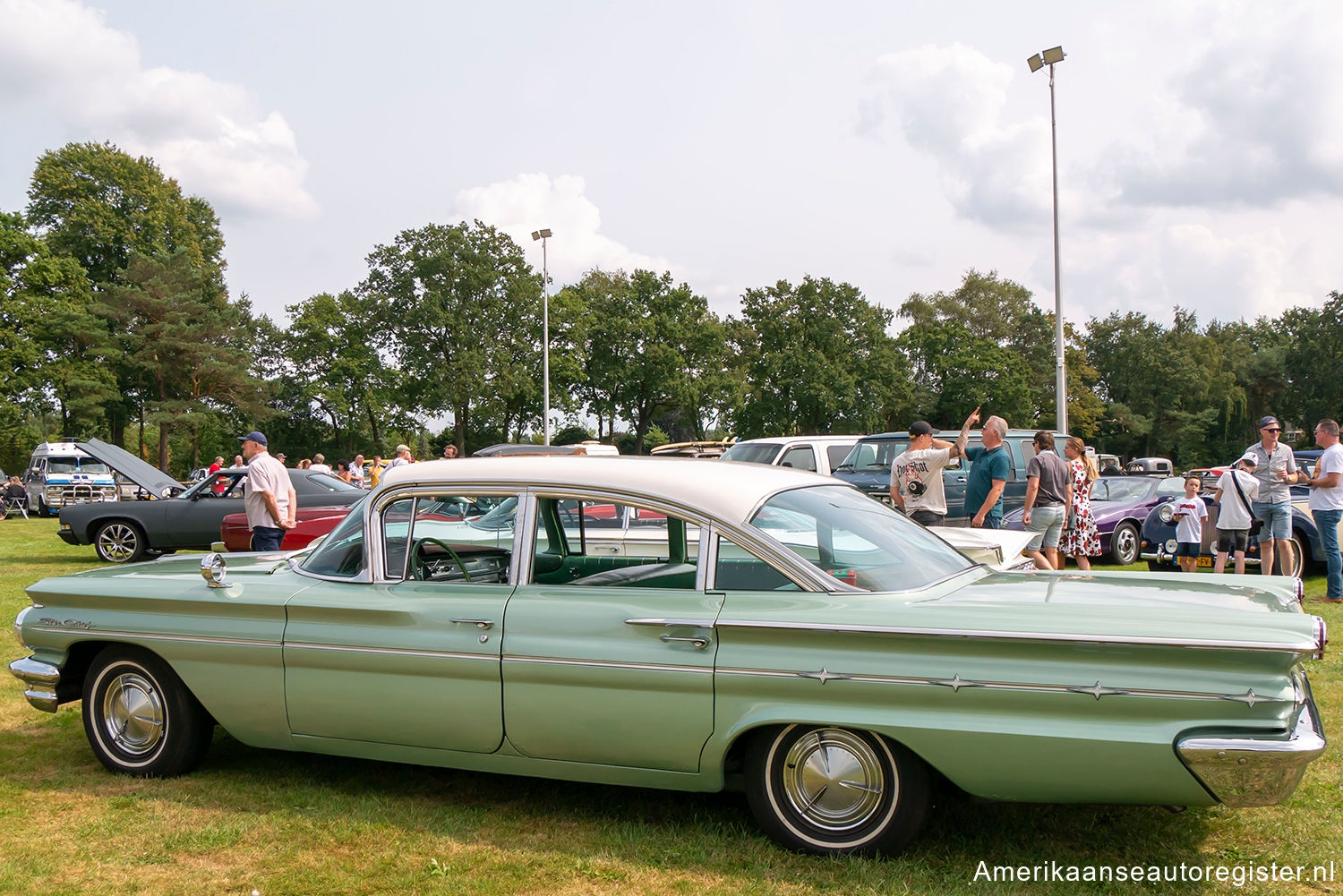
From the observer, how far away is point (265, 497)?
8867 mm

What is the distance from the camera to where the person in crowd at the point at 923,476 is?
885 centimetres

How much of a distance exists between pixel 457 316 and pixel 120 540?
120 feet

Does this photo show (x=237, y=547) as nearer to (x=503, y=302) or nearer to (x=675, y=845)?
(x=675, y=845)

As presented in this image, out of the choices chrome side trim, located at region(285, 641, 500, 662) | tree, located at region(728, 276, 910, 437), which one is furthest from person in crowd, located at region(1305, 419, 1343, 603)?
tree, located at region(728, 276, 910, 437)

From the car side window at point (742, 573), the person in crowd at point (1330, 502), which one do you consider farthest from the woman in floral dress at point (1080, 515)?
the car side window at point (742, 573)

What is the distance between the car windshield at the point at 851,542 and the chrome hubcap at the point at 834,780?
58 cm

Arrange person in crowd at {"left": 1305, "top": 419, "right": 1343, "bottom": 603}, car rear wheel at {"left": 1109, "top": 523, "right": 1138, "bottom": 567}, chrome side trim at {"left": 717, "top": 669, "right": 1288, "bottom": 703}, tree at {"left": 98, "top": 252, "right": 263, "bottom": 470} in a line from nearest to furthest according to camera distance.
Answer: chrome side trim at {"left": 717, "top": 669, "right": 1288, "bottom": 703}, person in crowd at {"left": 1305, "top": 419, "right": 1343, "bottom": 603}, car rear wheel at {"left": 1109, "top": 523, "right": 1138, "bottom": 567}, tree at {"left": 98, "top": 252, "right": 263, "bottom": 470}

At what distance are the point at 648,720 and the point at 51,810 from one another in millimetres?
2792

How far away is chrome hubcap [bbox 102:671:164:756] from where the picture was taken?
474 centimetres

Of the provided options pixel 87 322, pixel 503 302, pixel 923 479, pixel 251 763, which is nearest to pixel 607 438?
pixel 503 302

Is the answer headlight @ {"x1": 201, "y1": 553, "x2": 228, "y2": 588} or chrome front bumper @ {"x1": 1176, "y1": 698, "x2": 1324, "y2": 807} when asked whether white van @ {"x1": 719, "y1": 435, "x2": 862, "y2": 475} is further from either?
chrome front bumper @ {"x1": 1176, "y1": 698, "x2": 1324, "y2": 807}

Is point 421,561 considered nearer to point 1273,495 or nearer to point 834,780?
point 834,780

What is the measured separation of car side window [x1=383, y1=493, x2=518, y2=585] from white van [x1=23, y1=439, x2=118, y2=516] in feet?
99.6

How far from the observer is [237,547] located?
12305 millimetres
